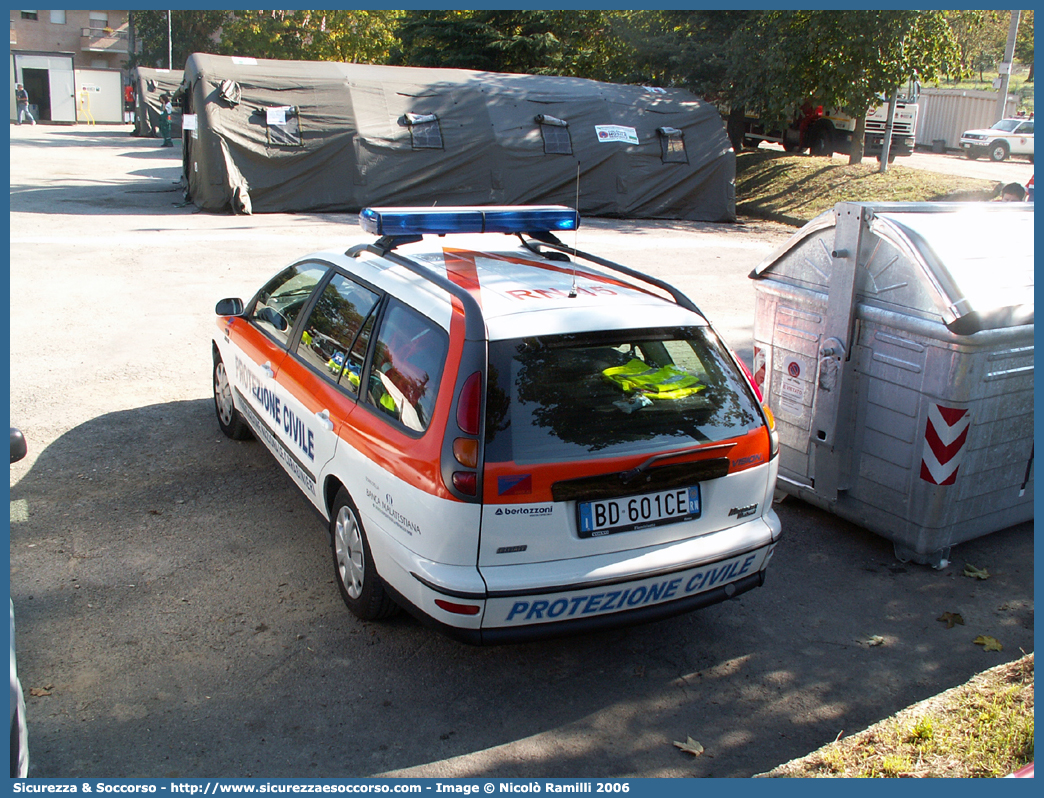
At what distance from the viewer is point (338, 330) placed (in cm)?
448

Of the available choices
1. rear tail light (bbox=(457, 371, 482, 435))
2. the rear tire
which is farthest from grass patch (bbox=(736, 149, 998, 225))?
rear tail light (bbox=(457, 371, 482, 435))

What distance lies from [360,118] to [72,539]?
1506cm

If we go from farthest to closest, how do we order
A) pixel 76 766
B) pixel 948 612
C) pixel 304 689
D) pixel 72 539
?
pixel 72 539 < pixel 948 612 < pixel 304 689 < pixel 76 766

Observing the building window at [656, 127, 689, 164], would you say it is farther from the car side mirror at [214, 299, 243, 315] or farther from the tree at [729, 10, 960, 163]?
the car side mirror at [214, 299, 243, 315]

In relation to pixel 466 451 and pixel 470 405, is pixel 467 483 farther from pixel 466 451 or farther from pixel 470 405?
pixel 470 405

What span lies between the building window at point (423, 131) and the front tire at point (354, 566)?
15.7m

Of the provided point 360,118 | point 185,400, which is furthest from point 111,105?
point 185,400

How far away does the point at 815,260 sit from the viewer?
5.31 m

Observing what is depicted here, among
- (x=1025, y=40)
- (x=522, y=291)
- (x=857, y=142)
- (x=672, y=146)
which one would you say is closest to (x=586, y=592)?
(x=522, y=291)

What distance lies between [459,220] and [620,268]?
0.86 meters

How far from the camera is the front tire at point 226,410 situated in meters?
6.12

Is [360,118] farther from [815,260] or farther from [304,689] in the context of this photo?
[304,689]

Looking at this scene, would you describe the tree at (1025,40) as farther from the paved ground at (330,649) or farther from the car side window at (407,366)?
the car side window at (407,366)

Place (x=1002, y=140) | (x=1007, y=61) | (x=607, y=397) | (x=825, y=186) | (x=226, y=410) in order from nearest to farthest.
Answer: (x=607, y=397) → (x=226, y=410) → (x=825, y=186) → (x=1007, y=61) → (x=1002, y=140)
